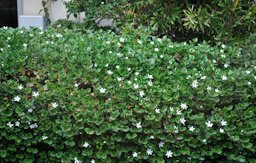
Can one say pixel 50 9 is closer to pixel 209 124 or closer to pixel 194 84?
pixel 194 84

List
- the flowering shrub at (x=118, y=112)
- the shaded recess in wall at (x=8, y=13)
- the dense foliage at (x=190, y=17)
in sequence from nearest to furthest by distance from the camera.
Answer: the flowering shrub at (x=118, y=112)
the dense foliage at (x=190, y=17)
the shaded recess in wall at (x=8, y=13)

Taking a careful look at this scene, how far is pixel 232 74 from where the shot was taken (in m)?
3.23

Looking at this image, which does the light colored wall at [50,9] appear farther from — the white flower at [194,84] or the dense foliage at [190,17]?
the white flower at [194,84]

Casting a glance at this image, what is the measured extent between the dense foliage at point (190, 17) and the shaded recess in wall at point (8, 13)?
189 centimetres

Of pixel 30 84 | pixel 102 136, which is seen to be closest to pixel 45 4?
pixel 30 84

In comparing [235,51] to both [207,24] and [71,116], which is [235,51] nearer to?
[207,24]

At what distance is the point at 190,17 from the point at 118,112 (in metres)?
2.09

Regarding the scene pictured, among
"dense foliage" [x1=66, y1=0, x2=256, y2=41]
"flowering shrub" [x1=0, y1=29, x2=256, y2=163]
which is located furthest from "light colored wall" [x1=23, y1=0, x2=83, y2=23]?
"flowering shrub" [x1=0, y1=29, x2=256, y2=163]

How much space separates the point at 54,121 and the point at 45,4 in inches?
138

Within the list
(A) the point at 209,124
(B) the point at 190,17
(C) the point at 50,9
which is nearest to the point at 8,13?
(C) the point at 50,9

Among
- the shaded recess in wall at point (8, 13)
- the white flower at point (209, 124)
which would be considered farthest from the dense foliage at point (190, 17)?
the shaded recess in wall at point (8, 13)

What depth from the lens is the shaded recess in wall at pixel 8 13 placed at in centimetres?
630

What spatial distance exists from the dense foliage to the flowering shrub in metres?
→ 1.45

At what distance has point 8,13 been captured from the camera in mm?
6344
